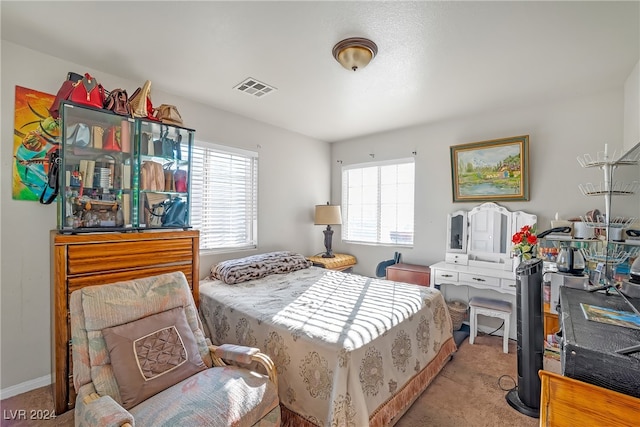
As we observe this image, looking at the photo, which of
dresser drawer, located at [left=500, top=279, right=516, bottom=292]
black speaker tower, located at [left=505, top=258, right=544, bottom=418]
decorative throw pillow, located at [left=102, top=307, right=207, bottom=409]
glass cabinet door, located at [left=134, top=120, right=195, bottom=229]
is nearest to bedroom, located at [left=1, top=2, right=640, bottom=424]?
glass cabinet door, located at [left=134, top=120, right=195, bottom=229]

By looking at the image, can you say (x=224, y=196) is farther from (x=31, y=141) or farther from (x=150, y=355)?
(x=150, y=355)

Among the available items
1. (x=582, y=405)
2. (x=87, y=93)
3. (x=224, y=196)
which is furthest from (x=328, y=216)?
(x=582, y=405)

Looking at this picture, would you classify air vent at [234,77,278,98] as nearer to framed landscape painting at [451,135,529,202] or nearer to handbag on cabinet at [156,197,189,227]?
handbag on cabinet at [156,197,189,227]

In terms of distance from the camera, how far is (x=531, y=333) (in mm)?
2023

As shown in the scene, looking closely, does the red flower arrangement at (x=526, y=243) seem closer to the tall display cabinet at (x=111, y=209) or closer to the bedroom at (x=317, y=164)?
the bedroom at (x=317, y=164)

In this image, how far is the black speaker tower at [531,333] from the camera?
201 centimetres

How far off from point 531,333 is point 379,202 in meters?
2.65

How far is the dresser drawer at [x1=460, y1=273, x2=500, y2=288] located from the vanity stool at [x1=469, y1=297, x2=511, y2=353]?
0.22m

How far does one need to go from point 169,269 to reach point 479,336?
339cm

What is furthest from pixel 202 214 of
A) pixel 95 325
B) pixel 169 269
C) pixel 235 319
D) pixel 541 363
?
pixel 541 363

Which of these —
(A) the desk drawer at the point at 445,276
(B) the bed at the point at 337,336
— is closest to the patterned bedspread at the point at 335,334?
(B) the bed at the point at 337,336

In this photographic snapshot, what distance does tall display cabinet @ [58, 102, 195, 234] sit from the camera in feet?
6.67

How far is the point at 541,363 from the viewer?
2041 millimetres

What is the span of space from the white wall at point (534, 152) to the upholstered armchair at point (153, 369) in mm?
2625
